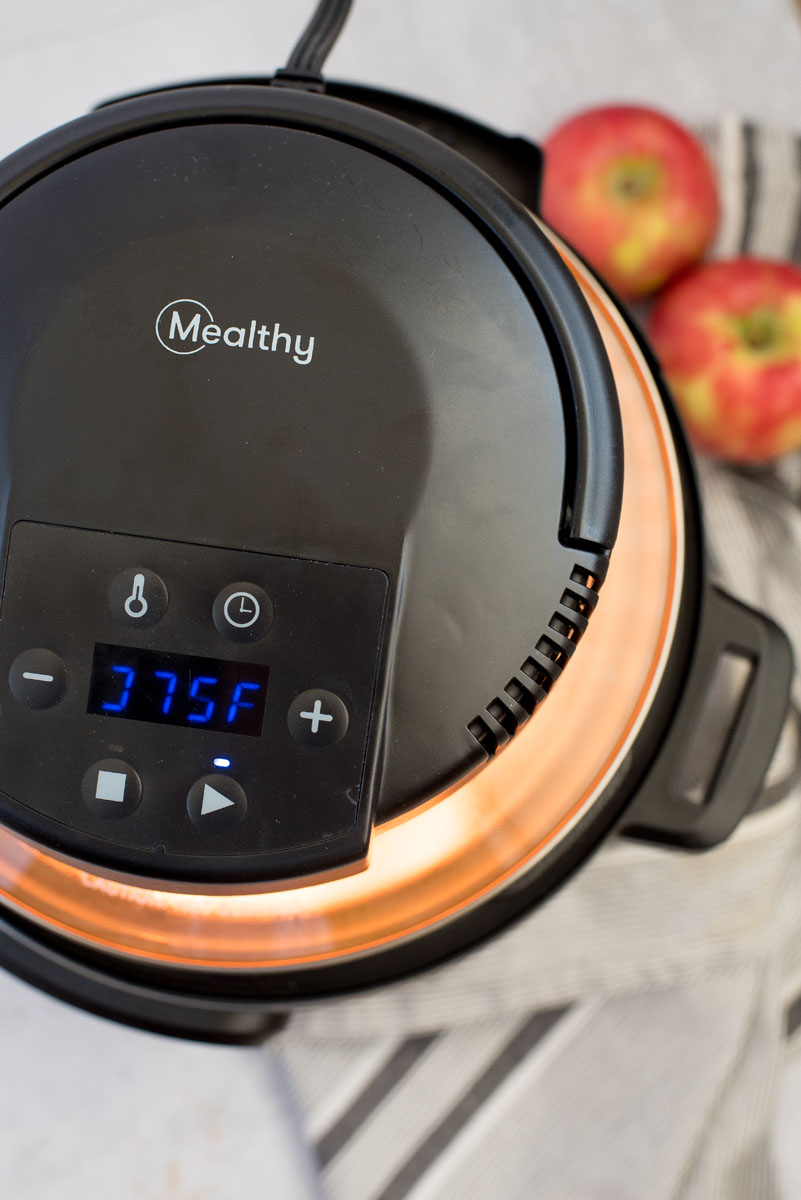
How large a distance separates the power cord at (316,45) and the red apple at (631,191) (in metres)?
0.31

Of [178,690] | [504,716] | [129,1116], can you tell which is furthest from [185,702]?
[129,1116]

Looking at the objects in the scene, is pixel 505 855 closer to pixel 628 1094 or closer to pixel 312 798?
pixel 312 798

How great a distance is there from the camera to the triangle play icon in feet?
1.18

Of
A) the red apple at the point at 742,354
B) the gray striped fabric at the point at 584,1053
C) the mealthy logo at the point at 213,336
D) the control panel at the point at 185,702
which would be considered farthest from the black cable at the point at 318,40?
the gray striped fabric at the point at 584,1053

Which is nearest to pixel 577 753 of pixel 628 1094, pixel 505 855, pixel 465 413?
pixel 505 855

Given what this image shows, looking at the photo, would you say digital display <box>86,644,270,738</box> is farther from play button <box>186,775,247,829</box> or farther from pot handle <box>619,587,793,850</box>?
pot handle <box>619,587,793,850</box>

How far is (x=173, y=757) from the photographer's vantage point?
0.36m

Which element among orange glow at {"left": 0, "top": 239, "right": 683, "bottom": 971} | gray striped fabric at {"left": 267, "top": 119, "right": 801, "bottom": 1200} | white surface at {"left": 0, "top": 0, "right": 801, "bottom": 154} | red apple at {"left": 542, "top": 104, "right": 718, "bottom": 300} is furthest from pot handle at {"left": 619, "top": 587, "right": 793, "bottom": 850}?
white surface at {"left": 0, "top": 0, "right": 801, "bottom": 154}

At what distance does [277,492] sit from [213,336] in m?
0.07

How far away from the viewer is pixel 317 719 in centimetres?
36

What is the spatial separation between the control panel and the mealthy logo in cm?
8

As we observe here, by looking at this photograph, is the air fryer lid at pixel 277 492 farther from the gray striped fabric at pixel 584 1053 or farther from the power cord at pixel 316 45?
the gray striped fabric at pixel 584 1053

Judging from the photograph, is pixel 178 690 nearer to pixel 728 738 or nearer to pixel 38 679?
pixel 38 679

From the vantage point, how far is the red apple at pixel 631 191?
0.73 meters
